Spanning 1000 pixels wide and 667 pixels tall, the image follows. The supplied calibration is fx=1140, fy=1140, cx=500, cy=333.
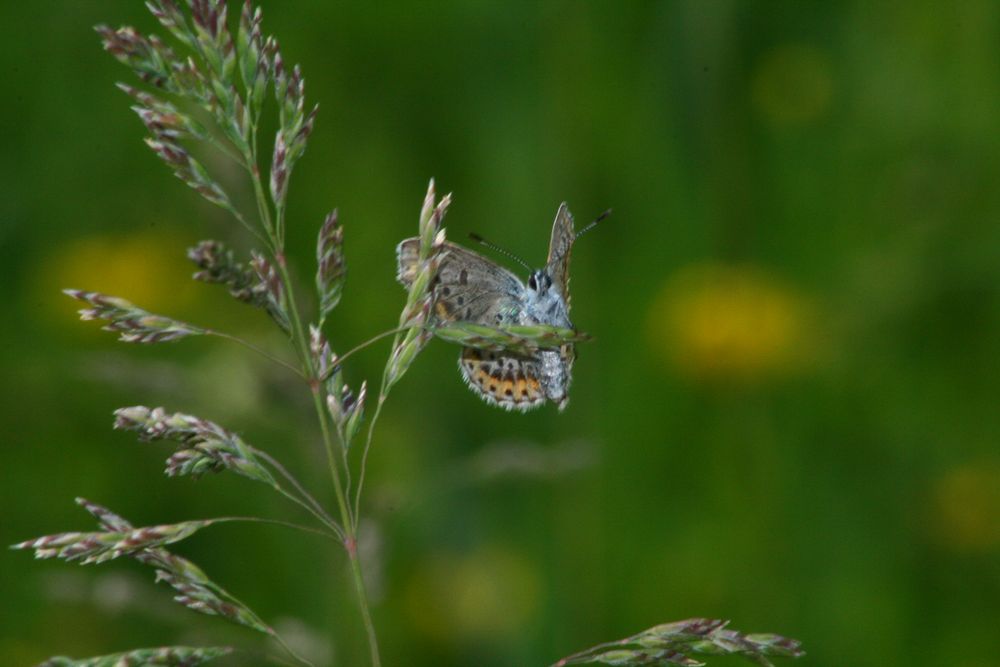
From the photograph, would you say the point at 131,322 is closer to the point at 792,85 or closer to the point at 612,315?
the point at 612,315

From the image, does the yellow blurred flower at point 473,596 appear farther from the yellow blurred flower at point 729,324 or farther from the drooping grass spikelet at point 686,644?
the drooping grass spikelet at point 686,644

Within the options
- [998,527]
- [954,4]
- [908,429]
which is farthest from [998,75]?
[998,527]

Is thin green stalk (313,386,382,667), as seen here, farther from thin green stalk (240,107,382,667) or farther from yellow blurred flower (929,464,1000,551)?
yellow blurred flower (929,464,1000,551)

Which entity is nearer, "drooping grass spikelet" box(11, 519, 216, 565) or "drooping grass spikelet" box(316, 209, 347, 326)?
"drooping grass spikelet" box(11, 519, 216, 565)

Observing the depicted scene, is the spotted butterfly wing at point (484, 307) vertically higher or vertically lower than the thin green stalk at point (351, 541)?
higher

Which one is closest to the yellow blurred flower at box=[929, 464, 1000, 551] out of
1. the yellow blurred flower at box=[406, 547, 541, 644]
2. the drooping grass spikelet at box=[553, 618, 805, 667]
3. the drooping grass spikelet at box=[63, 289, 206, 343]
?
the yellow blurred flower at box=[406, 547, 541, 644]

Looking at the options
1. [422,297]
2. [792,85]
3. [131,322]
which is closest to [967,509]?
[792,85]

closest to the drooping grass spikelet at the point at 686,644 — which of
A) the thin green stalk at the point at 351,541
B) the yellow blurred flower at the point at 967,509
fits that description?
the thin green stalk at the point at 351,541
